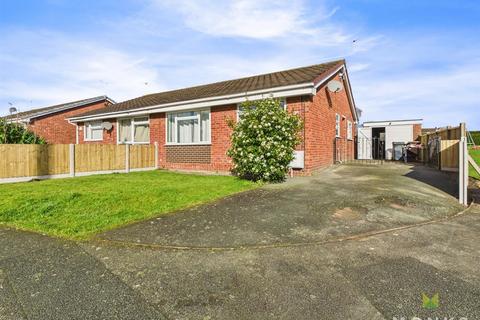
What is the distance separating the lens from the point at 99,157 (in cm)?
1178

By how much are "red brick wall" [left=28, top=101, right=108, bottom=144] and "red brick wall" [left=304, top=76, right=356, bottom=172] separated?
64.3ft

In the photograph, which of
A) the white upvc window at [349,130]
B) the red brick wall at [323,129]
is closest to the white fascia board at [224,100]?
the red brick wall at [323,129]

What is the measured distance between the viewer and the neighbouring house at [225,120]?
952 centimetres

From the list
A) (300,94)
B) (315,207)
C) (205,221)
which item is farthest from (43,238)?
(300,94)

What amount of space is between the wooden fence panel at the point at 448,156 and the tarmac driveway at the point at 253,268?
5.29m

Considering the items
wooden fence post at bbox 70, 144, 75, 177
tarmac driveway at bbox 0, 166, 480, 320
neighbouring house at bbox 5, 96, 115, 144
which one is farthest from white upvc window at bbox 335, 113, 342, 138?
neighbouring house at bbox 5, 96, 115, 144

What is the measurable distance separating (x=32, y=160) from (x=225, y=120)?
23.8 feet

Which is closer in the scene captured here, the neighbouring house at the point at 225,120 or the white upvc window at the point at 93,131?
the neighbouring house at the point at 225,120

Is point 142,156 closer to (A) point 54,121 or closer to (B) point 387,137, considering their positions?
(A) point 54,121

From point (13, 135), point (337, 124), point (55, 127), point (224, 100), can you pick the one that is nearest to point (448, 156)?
point (337, 124)

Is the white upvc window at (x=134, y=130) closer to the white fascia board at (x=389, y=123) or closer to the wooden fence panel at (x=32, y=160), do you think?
the wooden fence panel at (x=32, y=160)

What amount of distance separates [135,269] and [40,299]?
0.86m

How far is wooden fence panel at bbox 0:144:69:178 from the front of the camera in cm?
913

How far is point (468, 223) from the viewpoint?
4.72m
